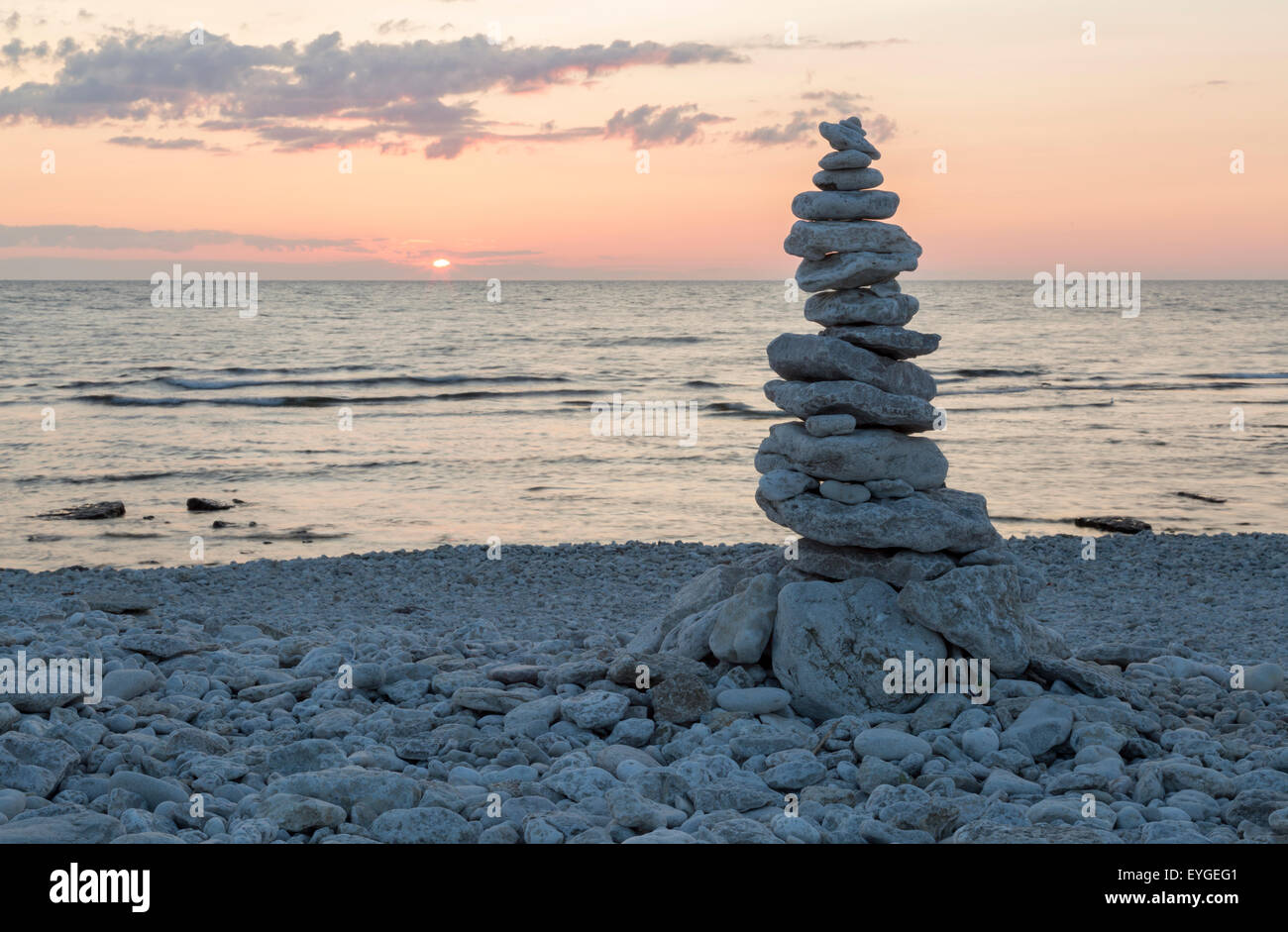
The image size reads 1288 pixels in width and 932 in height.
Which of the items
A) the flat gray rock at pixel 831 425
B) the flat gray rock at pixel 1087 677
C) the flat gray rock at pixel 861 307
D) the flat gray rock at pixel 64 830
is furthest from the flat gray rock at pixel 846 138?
the flat gray rock at pixel 64 830

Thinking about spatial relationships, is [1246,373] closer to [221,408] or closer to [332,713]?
[221,408]

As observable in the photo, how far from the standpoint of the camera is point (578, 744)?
6633 millimetres

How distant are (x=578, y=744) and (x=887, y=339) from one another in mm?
3486

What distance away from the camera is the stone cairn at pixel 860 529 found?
7.06 metres

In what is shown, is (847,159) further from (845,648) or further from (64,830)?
(64,830)

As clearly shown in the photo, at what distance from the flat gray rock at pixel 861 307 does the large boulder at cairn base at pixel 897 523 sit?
1.27 metres

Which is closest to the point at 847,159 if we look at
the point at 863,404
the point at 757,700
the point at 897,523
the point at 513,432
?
the point at 863,404

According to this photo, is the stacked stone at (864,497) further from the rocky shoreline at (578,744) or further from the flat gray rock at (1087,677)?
the rocky shoreline at (578,744)

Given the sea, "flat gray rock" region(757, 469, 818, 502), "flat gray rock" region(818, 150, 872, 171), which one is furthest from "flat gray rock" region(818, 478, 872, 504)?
the sea

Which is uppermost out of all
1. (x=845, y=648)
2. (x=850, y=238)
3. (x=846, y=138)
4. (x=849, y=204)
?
(x=846, y=138)

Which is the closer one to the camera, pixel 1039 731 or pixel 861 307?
pixel 1039 731

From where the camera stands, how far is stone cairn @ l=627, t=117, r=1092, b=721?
7.06 meters

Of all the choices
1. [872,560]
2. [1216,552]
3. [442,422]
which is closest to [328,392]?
[442,422]

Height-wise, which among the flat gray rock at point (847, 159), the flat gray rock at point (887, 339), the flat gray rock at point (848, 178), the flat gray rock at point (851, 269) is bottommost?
the flat gray rock at point (887, 339)
